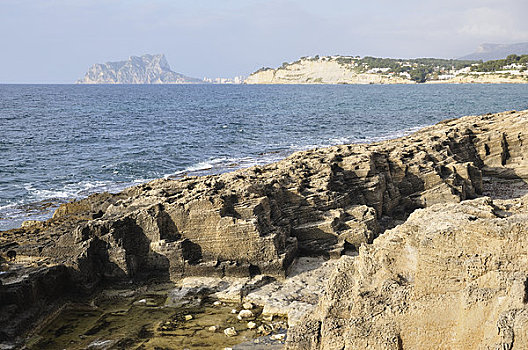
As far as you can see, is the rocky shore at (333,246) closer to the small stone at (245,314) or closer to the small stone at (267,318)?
the small stone at (267,318)

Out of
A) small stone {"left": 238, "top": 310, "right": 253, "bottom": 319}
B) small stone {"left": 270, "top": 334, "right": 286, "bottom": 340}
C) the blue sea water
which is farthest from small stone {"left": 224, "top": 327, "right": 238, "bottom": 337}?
the blue sea water

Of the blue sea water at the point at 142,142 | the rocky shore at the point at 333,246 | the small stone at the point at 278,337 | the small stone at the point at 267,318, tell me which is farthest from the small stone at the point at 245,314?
the blue sea water at the point at 142,142

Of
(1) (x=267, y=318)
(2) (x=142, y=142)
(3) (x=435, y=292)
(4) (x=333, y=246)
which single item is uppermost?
(3) (x=435, y=292)

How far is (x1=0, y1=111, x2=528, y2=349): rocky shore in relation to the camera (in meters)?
7.90

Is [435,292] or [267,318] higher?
[435,292]

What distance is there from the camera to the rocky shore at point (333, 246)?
25.9ft

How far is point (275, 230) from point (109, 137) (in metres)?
39.8

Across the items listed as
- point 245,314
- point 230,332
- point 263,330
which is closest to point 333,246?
point 245,314

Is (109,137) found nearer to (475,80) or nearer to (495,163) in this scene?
(495,163)

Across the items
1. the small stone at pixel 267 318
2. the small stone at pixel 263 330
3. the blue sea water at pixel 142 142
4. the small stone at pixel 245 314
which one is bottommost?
the small stone at pixel 267 318

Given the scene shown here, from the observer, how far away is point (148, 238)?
51.1 feet

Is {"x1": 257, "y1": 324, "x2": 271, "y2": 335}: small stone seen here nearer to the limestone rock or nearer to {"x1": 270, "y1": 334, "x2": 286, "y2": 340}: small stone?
{"x1": 270, "y1": 334, "x2": 286, "y2": 340}: small stone

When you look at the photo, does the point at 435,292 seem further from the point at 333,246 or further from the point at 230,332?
the point at 333,246

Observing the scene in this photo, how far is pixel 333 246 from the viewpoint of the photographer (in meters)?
16.3
